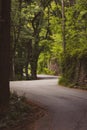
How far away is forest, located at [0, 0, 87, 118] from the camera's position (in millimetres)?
12688

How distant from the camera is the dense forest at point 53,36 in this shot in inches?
920

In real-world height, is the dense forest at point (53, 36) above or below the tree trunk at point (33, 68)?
above

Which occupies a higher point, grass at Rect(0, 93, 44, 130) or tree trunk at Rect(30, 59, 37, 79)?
grass at Rect(0, 93, 44, 130)

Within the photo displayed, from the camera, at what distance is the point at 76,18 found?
27469 mm

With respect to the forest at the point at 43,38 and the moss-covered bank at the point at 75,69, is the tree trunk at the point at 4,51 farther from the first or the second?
the moss-covered bank at the point at 75,69

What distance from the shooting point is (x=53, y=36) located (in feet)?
103

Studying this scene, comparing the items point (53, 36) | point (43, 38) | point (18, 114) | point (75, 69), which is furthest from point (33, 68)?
point (18, 114)

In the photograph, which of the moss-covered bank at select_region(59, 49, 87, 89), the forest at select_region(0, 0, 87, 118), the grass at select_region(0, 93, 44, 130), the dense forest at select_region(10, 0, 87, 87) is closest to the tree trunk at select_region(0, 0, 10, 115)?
the forest at select_region(0, 0, 87, 118)

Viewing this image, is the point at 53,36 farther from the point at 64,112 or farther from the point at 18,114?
the point at 18,114

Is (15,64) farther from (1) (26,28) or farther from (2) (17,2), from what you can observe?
(2) (17,2)

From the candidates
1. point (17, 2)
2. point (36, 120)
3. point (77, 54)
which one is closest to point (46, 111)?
point (36, 120)

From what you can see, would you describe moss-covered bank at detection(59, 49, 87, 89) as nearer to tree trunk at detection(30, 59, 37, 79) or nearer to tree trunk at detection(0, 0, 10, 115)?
tree trunk at detection(0, 0, 10, 115)

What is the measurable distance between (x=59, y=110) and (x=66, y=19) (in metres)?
16.2

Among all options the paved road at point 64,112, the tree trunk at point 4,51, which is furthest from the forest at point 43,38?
the paved road at point 64,112
